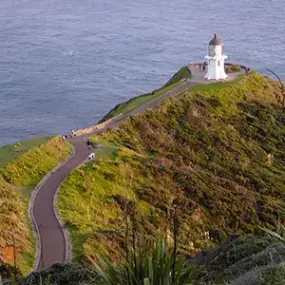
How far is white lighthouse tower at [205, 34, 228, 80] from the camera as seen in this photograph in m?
50.3

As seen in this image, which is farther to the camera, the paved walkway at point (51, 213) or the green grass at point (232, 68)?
the green grass at point (232, 68)

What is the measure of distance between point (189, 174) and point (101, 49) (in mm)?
46939

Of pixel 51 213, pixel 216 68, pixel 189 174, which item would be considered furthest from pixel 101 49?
pixel 51 213

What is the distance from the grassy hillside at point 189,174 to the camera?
87.6 ft

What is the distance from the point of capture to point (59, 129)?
2304 inches

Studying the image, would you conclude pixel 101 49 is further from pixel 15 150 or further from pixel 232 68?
pixel 15 150

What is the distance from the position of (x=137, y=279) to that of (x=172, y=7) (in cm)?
9578

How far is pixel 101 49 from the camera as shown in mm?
78938

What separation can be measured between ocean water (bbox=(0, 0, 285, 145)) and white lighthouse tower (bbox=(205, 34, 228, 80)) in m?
14.2

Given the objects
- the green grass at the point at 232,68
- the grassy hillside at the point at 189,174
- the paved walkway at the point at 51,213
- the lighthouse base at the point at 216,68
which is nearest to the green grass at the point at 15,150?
the paved walkway at the point at 51,213

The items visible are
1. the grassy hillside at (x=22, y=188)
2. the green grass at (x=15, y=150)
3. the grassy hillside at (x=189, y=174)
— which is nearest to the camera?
the grassy hillside at (x=22, y=188)

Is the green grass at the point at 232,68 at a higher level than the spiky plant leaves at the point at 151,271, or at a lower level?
lower

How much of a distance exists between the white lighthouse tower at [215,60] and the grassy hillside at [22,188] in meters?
19.1

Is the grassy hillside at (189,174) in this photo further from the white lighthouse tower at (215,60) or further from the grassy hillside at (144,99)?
the grassy hillside at (144,99)
